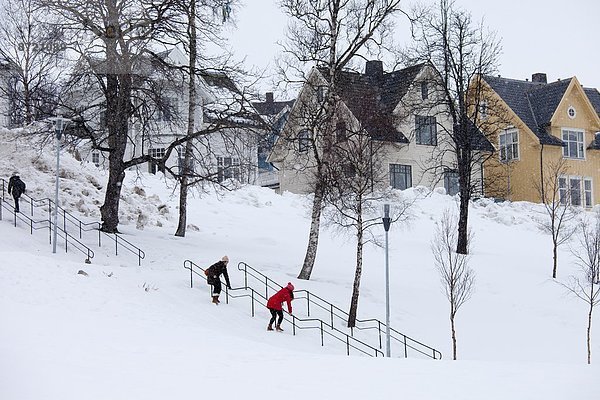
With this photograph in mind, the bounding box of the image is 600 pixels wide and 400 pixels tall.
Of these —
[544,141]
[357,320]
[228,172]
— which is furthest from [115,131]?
[544,141]

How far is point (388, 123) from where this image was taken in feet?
92.4

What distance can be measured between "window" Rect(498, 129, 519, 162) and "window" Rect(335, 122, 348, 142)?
903 inches

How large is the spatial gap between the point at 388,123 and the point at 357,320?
311 inches

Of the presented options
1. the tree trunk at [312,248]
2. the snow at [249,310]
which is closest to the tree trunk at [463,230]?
the snow at [249,310]

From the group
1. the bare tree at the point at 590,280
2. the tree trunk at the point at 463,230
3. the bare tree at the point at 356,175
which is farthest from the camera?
the tree trunk at the point at 463,230

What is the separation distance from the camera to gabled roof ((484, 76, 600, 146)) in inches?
1823

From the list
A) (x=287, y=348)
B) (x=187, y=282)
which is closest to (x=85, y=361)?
(x=287, y=348)

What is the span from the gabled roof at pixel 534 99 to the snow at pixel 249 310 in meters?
5.92

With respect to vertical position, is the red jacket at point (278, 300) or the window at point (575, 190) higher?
the window at point (575, 190)

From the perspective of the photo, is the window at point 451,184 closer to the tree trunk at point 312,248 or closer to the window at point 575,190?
the window at point 575,190

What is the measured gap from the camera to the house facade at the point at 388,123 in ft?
88.0

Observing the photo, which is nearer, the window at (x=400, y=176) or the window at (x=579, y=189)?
the window at (x=400, y=176)

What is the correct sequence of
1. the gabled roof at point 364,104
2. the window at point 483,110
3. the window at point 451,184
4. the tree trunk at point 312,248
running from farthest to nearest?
the window at point 451,184 < the window at point 483,110 < the tree trunk at point 312,248 < the gabled roof at point 364,104

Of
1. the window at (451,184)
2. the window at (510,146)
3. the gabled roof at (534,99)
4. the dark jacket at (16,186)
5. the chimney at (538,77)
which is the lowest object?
the dark jacket at (16,186)
